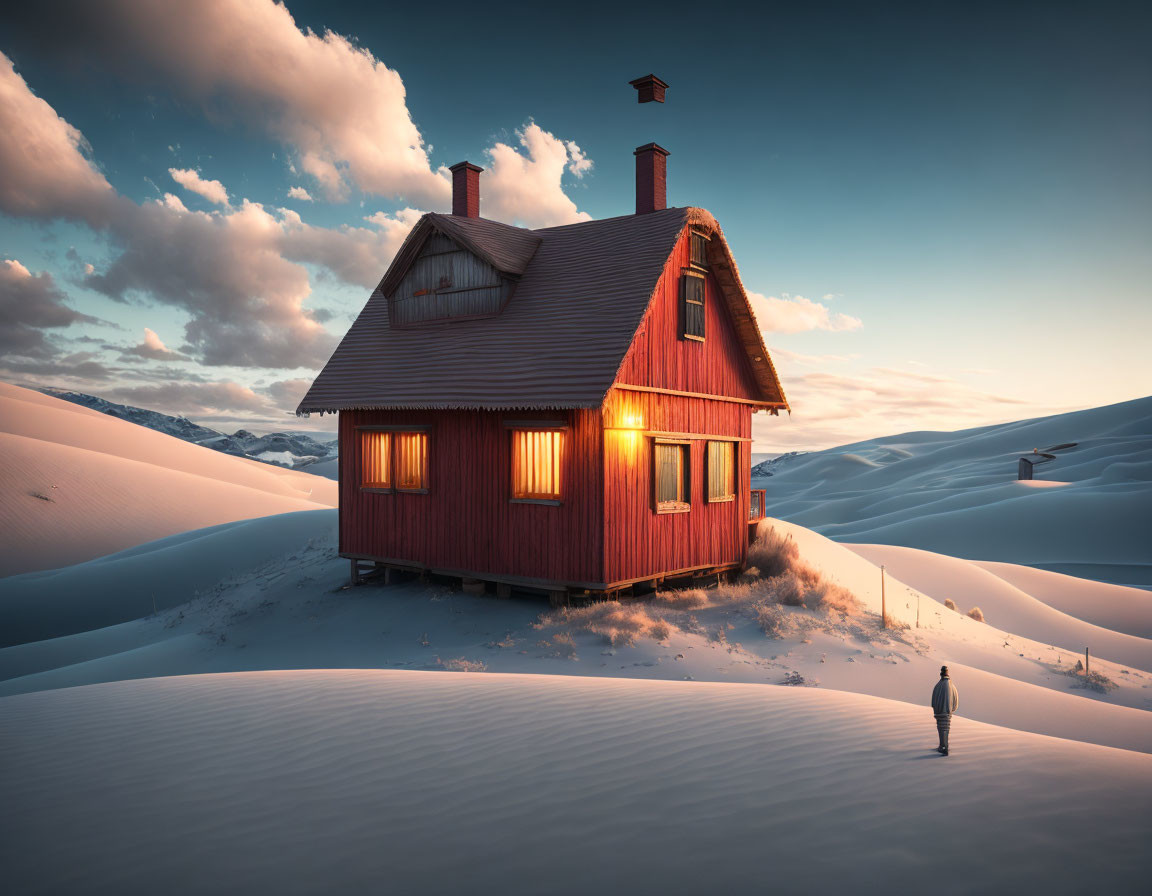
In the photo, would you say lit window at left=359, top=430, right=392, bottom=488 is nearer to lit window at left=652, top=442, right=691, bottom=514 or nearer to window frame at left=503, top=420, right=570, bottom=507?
window frame at left=503, top=420, right=570, bottom=507

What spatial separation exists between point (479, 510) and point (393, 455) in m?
2.95

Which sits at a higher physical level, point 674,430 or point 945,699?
point 674,430

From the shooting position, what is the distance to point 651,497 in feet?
45.8

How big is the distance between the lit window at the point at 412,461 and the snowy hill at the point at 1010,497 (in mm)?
32446

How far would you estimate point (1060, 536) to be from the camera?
38.2 meters

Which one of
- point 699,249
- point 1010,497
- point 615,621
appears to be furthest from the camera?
point 1010,497

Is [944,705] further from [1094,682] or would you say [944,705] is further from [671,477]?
[1094,682]

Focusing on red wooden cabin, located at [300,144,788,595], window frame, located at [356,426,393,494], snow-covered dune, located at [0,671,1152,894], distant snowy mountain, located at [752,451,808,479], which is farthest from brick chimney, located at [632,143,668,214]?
distant snowy mountain, located at [752,451,808,479]

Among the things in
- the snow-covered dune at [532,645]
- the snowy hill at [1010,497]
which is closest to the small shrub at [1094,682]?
the snow-covered dune at [532,645]

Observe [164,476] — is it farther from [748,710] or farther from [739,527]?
[748,710]

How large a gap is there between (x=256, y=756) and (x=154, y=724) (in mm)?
1711

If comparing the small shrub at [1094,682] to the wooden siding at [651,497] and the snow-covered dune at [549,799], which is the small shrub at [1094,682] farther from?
the snow-covered dune at [549,799]

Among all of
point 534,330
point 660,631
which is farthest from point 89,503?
point 660,631

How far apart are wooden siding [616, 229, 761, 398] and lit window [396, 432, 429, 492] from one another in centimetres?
510
